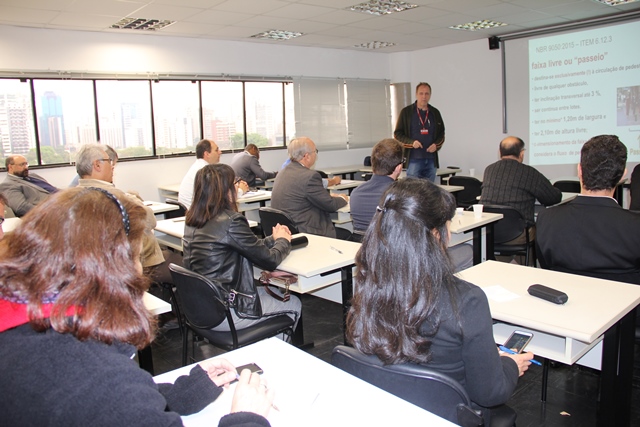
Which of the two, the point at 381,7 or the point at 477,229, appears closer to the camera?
the point at 477,229

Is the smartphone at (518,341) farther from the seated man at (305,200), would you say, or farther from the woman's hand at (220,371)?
the seated man at (305,200)

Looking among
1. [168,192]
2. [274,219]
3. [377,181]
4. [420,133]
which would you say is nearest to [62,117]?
[168,192]

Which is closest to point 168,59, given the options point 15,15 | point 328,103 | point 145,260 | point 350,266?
point 15,15

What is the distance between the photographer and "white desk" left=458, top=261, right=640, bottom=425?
182 cm

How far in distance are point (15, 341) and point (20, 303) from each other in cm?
7

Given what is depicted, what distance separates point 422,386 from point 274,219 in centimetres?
→ 265

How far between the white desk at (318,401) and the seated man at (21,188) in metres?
4.17

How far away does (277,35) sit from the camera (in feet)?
24.6

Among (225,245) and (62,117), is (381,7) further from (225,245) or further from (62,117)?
(225,245)

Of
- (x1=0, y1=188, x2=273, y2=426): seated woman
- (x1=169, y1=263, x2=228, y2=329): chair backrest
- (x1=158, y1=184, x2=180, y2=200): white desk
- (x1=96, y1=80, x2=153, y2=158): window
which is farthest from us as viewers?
(x1=158, y1=184, x2=180, y2=200): white desk

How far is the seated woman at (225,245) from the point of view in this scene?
2641 millimetres

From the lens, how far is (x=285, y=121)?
28.1ft

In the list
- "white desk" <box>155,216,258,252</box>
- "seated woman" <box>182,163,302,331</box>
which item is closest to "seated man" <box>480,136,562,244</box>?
"white desk" <box>155,216,258,252</box>

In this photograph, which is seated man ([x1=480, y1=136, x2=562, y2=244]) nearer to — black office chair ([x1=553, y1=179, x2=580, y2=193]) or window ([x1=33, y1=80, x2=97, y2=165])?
black office chair ([x1=553, y1=179, x2=580, y2=193])
